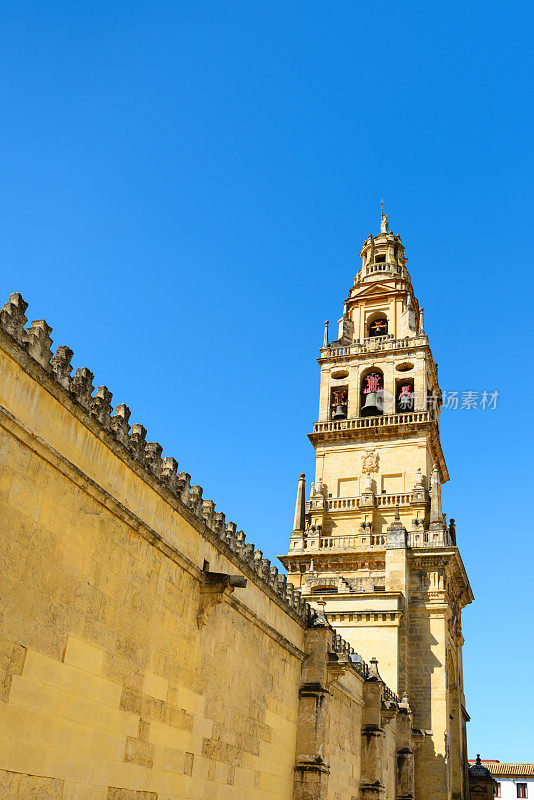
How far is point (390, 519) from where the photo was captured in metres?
32.8

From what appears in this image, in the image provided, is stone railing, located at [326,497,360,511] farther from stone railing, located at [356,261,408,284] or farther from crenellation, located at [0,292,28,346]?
crenellation, located at [0,292,28,346]

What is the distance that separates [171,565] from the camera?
12133 millimetres

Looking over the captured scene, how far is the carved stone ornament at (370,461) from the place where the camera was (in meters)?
34.5

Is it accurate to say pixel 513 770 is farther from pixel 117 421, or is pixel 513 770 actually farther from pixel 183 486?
pixel 117 421

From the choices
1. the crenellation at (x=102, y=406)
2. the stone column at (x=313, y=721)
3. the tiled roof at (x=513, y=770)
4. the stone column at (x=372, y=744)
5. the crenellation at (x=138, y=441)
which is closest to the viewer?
the crenellation at (x=102, y=406)

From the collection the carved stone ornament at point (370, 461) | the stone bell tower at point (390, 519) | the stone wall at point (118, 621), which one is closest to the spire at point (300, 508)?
the stone bell tower at point (390, 519)

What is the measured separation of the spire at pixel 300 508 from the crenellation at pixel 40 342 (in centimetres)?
2519

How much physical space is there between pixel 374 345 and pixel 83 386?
29.7m

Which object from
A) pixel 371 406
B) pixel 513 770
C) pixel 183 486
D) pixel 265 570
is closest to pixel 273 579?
pixel 265 570

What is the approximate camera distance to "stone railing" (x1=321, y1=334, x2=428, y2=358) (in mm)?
38166

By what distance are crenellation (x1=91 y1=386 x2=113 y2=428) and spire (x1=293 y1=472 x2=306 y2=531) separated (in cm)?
2371

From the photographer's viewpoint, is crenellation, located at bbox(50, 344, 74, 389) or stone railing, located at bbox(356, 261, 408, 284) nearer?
crenellation, located at bbox(50, 344, 74, 389)

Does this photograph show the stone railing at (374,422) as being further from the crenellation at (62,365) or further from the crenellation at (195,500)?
the crenellation at (62,365)

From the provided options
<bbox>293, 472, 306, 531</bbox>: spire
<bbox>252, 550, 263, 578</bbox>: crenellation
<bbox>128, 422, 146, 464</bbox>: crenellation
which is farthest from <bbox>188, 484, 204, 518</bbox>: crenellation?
<bbox>293, 472, 306, 531</bbox>: spire
